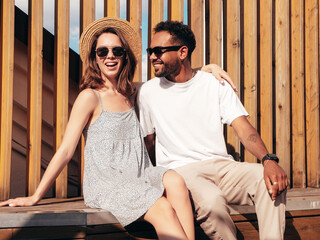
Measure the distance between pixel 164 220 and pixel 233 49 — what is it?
1946 mm

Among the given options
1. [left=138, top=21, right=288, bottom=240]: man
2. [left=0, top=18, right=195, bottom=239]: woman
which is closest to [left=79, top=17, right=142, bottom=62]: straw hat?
[left=0, top=18, right=195, bottom=239]: woman

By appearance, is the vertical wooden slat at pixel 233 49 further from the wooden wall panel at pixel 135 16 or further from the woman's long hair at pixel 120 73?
the woman's long hair at pixel 120 73

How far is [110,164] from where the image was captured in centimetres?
256

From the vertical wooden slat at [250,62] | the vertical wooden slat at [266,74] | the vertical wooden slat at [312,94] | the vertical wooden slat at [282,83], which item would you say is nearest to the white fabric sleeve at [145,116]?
the vertical wooden slat at [250,62]

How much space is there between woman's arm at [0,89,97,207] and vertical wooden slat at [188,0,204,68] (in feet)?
3.71

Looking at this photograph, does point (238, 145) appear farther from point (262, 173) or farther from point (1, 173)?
point (1, 173)

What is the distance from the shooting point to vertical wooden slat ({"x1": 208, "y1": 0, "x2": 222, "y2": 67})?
3.57m

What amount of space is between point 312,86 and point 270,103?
518 millimetres

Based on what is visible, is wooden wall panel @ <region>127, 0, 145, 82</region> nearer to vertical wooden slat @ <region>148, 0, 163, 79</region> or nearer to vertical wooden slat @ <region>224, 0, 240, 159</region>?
vertical wooden slat @ <region>148, 0, 163, 79</region>

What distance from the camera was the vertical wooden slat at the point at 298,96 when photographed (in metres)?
3.86

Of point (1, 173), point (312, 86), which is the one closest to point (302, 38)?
point (312, 86)

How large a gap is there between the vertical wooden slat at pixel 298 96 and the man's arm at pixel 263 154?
4.13ft

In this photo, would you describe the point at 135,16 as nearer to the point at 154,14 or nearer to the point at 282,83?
the point at 154,14

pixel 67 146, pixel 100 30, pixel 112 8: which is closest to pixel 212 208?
A: pixel 67 146
